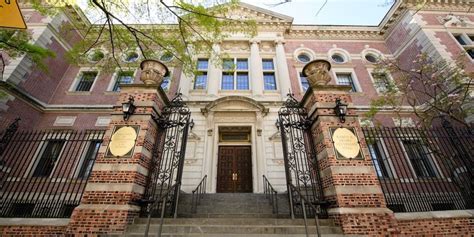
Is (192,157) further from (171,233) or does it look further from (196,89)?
(171,233)

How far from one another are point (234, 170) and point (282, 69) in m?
7.10

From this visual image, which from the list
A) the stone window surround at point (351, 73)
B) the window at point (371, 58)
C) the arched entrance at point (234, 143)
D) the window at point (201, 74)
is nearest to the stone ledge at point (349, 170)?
the arched entrance at point (234, 143)

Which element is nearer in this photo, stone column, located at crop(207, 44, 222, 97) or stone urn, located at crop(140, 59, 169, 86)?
stone urn, located at crop(140, 59, 169, 86)

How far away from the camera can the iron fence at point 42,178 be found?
5418 mm

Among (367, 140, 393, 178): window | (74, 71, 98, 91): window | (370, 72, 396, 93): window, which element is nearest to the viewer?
(367, 140, 393, 178): window

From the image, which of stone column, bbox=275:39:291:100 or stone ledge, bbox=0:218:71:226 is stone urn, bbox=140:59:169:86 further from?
stone column, bbox=275:39:291:100

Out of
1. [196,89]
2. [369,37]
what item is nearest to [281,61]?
[196,89]

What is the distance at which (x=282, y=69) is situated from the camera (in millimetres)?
13086

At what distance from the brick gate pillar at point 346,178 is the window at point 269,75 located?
7385 mm

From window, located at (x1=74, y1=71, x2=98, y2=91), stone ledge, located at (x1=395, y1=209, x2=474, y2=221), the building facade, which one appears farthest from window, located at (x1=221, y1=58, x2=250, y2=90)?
stone ledge, located at (x1=395, y1=209, x2=474, y2=221)

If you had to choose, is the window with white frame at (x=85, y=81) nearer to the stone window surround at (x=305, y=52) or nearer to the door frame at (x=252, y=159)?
Result: the door frame at (x=252, y=159)

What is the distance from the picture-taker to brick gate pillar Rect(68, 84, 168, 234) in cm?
425

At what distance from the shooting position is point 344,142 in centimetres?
493

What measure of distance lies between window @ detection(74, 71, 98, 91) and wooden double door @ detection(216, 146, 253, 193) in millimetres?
9755
